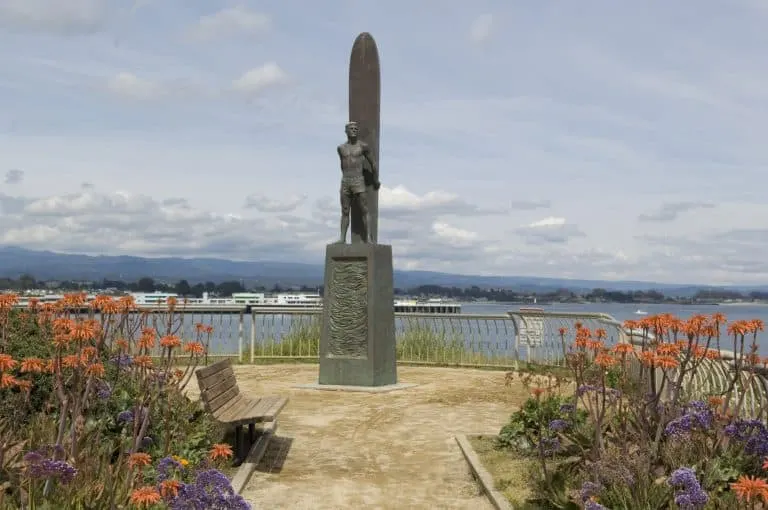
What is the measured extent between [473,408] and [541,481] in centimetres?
454

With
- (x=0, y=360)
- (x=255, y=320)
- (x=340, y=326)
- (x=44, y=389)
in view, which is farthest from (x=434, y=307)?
(x=0, y=360)

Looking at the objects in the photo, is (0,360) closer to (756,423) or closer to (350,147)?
(756,423)

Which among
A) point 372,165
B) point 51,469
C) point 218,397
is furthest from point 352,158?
point 51,469

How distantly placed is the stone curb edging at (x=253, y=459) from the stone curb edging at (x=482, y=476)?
76.8 inches

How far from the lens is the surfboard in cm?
1295

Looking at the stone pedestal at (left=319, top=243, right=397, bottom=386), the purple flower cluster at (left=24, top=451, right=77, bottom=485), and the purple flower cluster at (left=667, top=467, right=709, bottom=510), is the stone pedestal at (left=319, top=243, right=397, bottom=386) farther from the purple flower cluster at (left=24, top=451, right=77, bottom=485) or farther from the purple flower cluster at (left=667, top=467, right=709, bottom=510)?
the purple flower cluster at (left=24, top=451, right=77, bottom=485)

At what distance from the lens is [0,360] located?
3.80m

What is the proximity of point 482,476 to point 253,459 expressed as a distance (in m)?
2.10

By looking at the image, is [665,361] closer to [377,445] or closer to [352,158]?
[377,445]

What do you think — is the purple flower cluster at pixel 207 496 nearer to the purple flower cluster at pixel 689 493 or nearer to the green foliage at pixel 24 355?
the purple flower cluster at pixel 689 493

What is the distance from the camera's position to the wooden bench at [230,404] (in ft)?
21.7

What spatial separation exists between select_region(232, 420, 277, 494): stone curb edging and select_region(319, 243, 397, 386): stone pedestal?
375 centimetres

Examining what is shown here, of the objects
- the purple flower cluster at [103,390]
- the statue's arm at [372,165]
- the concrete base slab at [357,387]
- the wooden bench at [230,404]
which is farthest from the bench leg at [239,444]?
the statue's arm at [372,165]

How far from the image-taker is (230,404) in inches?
290
